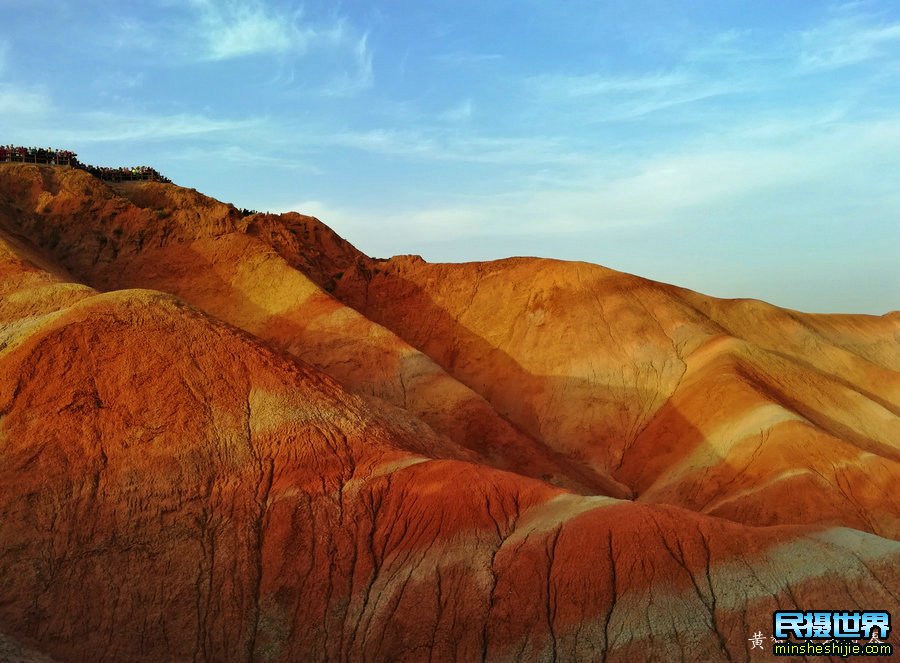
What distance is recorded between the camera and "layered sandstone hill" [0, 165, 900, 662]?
22719 mm

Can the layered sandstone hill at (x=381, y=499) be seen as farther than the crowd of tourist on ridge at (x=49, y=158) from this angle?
No

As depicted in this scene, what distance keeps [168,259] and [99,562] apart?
3012 cm

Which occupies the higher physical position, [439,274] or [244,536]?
[439,274]

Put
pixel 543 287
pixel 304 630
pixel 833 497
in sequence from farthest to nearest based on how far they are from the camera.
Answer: pixel 543 287 → pixel 833 497 → pixel 304 630

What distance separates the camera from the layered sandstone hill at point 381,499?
74.5ft

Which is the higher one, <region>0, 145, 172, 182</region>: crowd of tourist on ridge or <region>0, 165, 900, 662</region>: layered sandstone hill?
<region>0, 145, 172, 182</region>: crowd of tourist on ridge

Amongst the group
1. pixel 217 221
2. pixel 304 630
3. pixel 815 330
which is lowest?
pixel 304 630

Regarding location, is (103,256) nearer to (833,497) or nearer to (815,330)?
(833,497)

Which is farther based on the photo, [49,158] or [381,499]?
[49,158]

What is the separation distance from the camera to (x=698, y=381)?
1797 inches

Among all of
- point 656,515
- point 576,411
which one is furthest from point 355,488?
point 576,411

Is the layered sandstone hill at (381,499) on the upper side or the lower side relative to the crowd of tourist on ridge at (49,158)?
lower

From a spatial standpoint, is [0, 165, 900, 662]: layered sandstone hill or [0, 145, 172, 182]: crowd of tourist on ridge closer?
[0, 165, 900, 662]: layered sandstone hill

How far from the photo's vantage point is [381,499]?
27.1m
